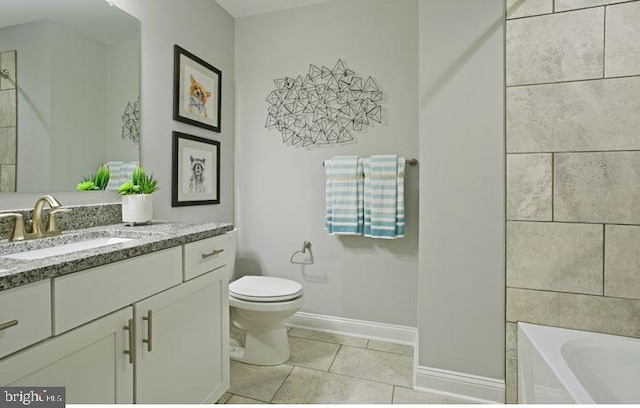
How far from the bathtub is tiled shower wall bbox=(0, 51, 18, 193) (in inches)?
84.4

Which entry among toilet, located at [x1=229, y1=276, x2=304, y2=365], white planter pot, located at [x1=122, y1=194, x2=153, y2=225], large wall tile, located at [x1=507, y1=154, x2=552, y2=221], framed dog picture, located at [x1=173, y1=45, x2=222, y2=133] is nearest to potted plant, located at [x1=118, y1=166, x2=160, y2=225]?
white planter pot, located at [x1=122, y1=194, x2=153, y2=225]

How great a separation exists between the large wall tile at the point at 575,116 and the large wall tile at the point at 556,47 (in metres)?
0.06

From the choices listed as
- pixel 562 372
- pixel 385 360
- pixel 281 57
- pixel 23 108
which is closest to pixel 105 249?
pixel 23 108

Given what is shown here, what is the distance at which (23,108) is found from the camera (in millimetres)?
1293

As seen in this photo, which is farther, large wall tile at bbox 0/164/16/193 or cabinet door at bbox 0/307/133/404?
large wall tile at bbox 0/164/16/193

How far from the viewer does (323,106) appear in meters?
2.41

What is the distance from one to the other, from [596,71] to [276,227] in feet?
6.97

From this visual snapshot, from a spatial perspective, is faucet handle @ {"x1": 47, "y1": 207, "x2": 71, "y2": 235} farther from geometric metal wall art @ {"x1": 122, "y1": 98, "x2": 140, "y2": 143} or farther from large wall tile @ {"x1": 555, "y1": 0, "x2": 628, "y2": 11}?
large wall tile @ {"x1": 555, "y1": 0, "x2": 628, "y2": 11}

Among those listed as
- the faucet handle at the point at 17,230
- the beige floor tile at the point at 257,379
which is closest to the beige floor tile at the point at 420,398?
the beige floor tile at the point at 257,379

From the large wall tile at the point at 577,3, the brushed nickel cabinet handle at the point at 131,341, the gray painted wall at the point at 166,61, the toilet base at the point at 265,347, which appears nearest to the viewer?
the brushed nickel cabinet handle at the point at 131,341

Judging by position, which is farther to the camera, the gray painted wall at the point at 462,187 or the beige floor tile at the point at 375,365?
the beige floor tile at the point at 375,365

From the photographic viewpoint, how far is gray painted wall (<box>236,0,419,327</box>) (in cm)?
224

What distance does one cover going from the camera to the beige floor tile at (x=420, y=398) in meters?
1.64

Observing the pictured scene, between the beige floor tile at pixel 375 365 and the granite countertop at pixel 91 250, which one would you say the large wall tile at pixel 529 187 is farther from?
the granite countertop at pixel 91 250
